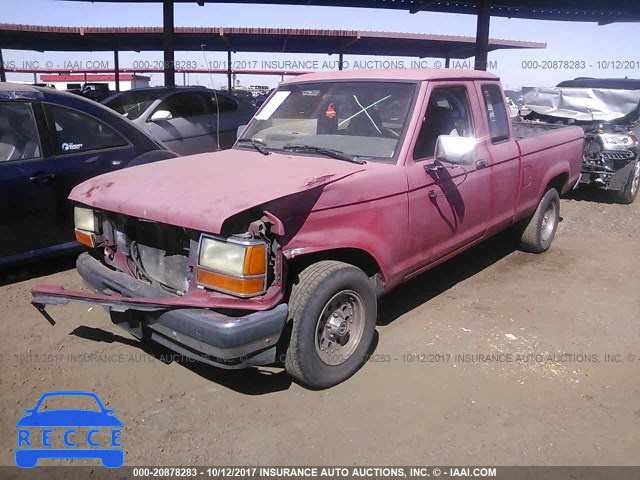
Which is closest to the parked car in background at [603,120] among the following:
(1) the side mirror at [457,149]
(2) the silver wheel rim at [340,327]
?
(1) the side mirror at [457,149]

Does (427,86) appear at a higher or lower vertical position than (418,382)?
higher

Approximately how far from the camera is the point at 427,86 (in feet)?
12.6

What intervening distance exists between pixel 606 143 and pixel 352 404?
7206 millimetres

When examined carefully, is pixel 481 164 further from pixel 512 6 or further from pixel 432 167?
pixel 512 6

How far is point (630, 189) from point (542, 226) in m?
3.83

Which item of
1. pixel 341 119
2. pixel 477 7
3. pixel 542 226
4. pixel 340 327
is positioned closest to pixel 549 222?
pixel 542 226

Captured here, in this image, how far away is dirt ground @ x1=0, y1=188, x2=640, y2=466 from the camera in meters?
2.73

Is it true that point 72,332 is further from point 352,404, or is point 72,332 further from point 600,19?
point 600,19

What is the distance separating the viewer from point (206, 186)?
3021mm

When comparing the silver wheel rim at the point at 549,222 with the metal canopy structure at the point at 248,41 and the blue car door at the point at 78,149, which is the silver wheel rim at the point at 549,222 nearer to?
the blue car door at the point at 78,149

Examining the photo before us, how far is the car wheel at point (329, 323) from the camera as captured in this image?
2916mm

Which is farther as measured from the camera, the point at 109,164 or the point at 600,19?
the point at 600,19

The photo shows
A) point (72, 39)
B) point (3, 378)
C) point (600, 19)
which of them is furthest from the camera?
point (72, 39)

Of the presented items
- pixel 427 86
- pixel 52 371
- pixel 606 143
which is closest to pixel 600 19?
pixel 606 143
